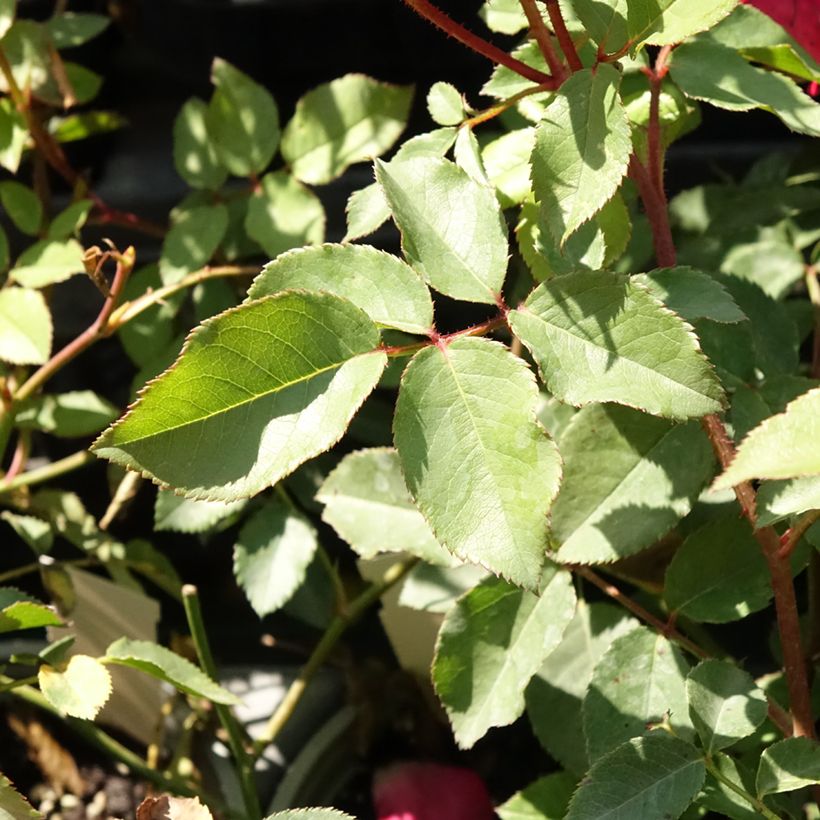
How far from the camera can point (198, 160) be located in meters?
0.78

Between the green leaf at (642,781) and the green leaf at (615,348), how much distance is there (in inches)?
6.5

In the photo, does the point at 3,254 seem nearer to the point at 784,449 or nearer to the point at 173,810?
the point at 173,810

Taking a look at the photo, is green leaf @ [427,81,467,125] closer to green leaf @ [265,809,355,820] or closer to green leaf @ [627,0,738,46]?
green leaf @ [627,0,738,46]

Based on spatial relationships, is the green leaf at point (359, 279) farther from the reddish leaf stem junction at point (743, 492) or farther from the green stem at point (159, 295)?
the green stem at point (159, 295)

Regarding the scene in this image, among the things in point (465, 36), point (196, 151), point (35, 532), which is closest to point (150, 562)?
point (35, 532)

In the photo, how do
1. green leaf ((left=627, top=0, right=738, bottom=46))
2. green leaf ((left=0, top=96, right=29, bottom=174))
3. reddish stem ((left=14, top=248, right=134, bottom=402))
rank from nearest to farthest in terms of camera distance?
1. green leaf ((left=627, top=0, right=738, bottom=46))
2. reddish stem ((left=14, top=248, right=134, bottom=402))
3. green leaf ((left=0, top=96, right=29, bottom=174))

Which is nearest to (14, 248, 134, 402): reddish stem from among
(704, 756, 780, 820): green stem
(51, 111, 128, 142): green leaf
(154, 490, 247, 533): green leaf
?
(154, 490, 247, 533): green leaf

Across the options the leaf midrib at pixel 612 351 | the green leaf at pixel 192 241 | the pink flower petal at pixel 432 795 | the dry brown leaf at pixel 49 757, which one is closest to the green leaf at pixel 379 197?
the leaf midrib at pixel 612 351

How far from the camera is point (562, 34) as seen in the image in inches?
17.7

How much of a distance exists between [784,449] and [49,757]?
2.38 feet

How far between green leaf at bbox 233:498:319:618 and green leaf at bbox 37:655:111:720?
0.42 feet

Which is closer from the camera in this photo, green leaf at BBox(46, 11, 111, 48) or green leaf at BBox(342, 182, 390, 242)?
green leaf at BBox(342, 182, 390, 242)

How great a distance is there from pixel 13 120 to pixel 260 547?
0.35 m

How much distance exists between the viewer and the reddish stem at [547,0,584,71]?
44cm
